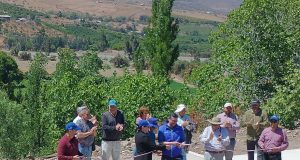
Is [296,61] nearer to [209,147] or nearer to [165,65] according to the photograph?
[209,147]

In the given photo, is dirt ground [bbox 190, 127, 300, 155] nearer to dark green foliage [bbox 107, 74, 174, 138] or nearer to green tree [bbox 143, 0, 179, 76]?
dark green foliage [bbox 107, 74, 174, 138]

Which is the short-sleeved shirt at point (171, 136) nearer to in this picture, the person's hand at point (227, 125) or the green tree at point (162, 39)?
the person's hand at point (227, 125)

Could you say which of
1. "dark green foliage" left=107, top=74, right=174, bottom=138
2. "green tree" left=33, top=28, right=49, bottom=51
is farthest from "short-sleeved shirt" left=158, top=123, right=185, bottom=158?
"green tree" left=33, top=28, right=49, bottom=51

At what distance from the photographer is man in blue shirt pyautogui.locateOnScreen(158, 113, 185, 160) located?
417 inches

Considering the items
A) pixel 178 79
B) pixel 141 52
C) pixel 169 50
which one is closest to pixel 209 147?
pixel 169 50

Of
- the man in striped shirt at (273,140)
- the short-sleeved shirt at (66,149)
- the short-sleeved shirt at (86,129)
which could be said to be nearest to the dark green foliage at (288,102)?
the man in striped shirt at (273,140)

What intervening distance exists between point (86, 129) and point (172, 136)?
5.89 ft

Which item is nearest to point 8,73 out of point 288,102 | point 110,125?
point 288,102

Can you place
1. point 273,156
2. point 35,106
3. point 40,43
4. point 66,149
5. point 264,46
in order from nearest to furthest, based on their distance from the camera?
point 66,149
point 273,156
point 264,46
point 35,106
point 40,43

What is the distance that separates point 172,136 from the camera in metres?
10.6

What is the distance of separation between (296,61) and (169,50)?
2084 centimetres

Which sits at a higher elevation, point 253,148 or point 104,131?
point 104,131

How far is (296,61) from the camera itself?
2683 cm

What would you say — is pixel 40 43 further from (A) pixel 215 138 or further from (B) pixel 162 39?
(A) pixel 215 138
